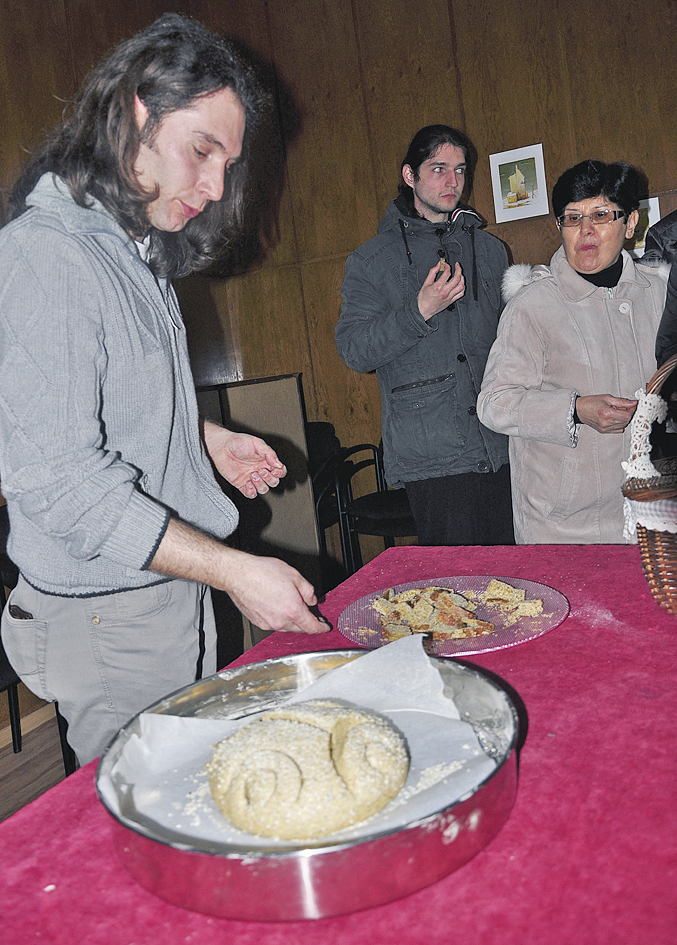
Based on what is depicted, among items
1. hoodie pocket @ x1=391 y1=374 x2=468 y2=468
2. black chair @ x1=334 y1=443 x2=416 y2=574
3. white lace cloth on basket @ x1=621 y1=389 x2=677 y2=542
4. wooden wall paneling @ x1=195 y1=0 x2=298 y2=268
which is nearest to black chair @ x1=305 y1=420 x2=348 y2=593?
black chair @ x1=334 y1=443 x2=416 y2=574

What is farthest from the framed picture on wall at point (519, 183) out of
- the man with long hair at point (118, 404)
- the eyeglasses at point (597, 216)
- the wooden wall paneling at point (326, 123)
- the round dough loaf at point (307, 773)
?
the round dough loaf at point (307, 773)

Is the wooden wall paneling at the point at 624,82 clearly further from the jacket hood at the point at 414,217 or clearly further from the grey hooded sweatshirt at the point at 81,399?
the grey hooded sweatshirt at the point at 81,399

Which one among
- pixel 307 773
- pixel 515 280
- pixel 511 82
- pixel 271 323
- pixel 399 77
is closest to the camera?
pixel 307 773

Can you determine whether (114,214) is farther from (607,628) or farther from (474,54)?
(474,54)

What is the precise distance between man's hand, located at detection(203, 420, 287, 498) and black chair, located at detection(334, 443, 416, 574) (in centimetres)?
176

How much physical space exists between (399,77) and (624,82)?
45.0 inches

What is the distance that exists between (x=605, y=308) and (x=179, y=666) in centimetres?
145

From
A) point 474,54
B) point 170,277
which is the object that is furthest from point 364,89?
point 170,277

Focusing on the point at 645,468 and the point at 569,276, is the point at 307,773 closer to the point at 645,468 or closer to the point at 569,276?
the point at 645,468

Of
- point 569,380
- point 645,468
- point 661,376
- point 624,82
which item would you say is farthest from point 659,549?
point 624,82

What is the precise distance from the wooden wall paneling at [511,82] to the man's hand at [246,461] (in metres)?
2.97

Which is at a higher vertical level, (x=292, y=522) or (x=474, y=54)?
(x=474, y=54)

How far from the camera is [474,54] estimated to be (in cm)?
390

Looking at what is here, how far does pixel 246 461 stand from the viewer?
4.75ft
